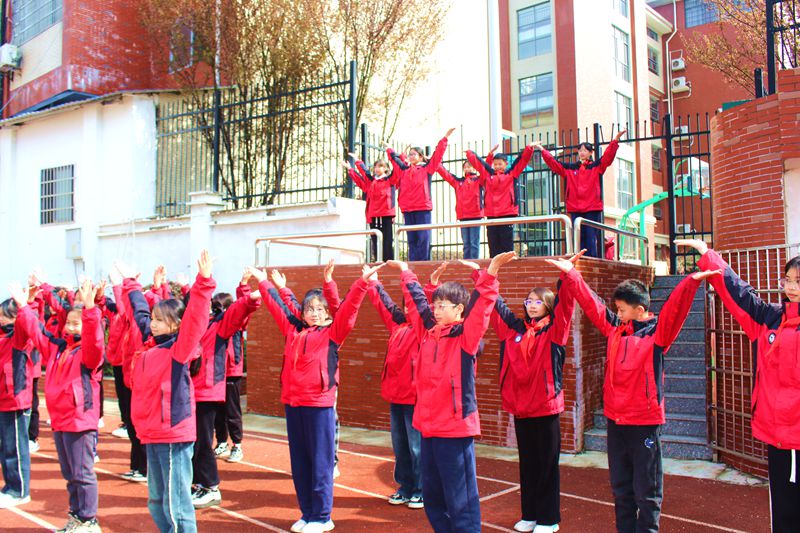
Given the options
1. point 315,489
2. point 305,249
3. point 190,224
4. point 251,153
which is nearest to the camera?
point 315,489

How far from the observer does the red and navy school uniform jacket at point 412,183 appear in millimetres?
10375

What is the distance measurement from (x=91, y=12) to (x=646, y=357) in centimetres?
1689

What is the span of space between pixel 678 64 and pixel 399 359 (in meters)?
31.1

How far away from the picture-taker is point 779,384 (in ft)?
13.5

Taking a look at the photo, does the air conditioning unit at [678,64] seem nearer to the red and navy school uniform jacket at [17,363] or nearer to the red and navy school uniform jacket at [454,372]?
the red and navy school uniform jacket at [454,372]

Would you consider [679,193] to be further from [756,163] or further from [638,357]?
[638,357]

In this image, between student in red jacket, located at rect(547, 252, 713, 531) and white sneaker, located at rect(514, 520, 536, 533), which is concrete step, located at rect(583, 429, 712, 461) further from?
student in red jacket, located at rect(547, 252, 713, 531)

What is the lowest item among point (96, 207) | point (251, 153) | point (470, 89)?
point (96, 207)

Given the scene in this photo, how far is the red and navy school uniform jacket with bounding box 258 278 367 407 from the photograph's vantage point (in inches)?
205

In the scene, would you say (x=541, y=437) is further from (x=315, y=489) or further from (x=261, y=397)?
(x=261, y=397)

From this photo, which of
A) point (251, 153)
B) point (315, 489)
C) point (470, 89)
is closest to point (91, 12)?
point (251, 153)

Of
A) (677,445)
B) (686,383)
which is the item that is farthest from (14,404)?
(686,383)

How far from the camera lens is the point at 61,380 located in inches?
211

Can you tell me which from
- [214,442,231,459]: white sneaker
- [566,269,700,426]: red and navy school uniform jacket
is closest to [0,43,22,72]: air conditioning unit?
[214,442,231,459]: white sneaker
